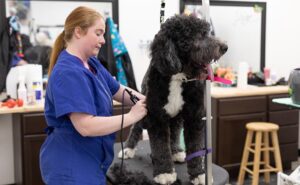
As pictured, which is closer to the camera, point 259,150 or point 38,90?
point 38,90

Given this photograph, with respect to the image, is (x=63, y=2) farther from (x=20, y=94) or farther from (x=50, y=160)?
(x=50, y=160)

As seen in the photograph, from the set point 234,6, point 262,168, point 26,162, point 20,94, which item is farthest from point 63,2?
point 262,168

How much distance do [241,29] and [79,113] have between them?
Result: 295 cm

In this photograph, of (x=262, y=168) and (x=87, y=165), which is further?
(x=262, y=168)

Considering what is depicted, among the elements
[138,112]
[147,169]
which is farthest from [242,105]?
[138,112]

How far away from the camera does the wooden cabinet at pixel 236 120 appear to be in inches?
130

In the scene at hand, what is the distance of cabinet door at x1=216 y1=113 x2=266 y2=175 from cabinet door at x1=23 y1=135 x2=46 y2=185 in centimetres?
157

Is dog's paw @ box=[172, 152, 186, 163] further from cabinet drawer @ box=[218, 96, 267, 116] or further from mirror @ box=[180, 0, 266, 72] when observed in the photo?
mirror @ box=[180, 0, 266, 72]

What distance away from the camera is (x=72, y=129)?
4.58ft

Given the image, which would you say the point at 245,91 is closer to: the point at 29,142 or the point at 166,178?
the point at 29,142

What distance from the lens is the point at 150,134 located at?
1.46 m

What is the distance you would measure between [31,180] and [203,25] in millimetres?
2123

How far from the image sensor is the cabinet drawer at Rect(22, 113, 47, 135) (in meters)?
2.74

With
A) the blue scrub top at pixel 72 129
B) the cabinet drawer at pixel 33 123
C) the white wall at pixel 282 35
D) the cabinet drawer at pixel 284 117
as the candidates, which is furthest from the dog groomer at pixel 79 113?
the white wall at pixel 282 35
